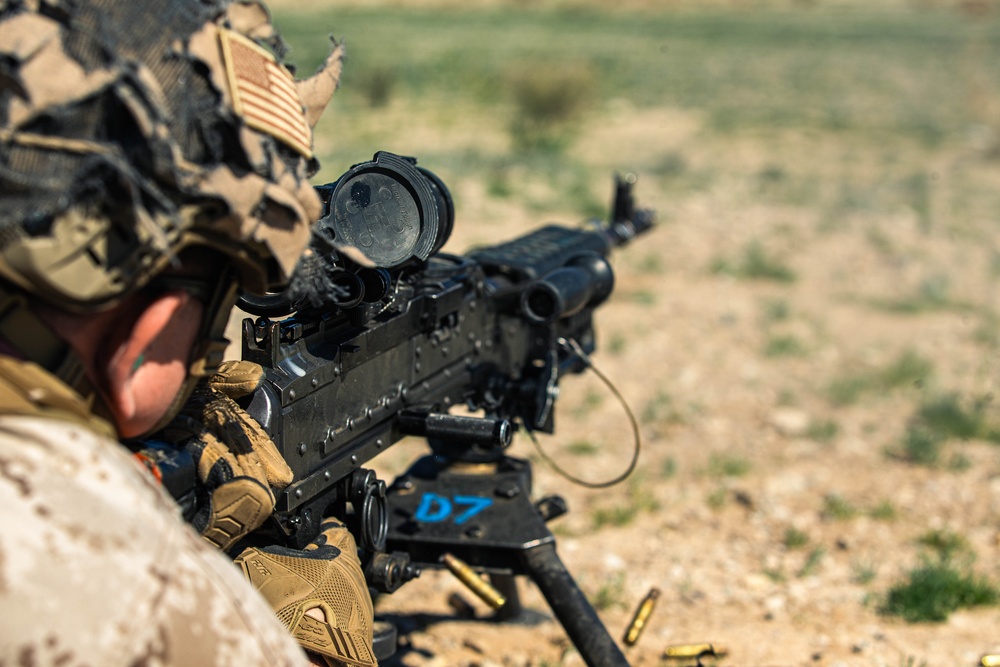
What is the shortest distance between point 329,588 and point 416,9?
66.7 metres

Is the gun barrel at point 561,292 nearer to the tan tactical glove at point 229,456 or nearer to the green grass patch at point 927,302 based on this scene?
the tan tactical glove at point 229,456

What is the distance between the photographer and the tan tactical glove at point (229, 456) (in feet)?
7.10

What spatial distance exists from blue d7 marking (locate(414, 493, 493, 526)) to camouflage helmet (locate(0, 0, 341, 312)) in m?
1.95

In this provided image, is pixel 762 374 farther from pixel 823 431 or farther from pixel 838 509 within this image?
pixel 838 509

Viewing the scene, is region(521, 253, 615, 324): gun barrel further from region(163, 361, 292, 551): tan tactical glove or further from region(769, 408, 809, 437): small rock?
region(769, 408, 809, 437): small rock

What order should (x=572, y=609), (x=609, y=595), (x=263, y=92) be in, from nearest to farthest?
(x=263, y=92), (x=572, y=609), (x=609, y=595)

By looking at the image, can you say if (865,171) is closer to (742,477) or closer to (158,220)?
(742,477)

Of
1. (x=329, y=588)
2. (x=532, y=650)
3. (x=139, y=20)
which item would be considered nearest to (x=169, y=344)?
(x=139, y=20)

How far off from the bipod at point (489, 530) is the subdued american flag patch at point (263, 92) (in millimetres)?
1854

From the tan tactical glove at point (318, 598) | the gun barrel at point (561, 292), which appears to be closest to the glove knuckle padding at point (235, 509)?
the tan tactical glove at point (318, 598)

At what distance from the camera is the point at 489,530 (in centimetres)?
352

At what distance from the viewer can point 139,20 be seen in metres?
1.63

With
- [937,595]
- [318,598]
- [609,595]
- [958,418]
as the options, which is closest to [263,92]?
[318,598]

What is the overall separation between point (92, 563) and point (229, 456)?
2.74 ft
